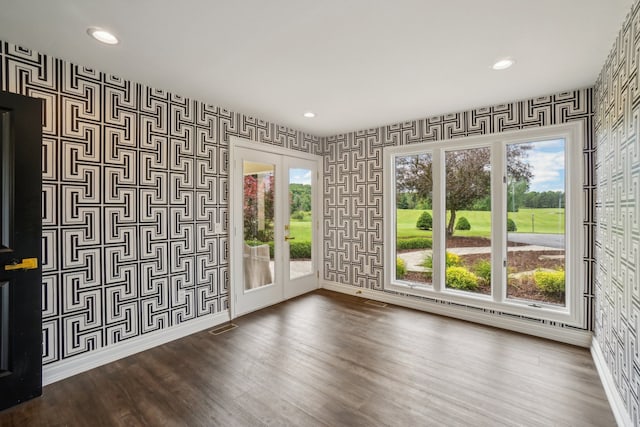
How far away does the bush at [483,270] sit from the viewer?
3496mm

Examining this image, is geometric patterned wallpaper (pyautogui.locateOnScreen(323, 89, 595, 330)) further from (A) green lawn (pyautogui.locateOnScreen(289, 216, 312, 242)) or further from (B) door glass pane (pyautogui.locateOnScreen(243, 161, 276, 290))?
(B) door glass pane (pyautogui.locateOnScreen(243, 161, 276, 290))

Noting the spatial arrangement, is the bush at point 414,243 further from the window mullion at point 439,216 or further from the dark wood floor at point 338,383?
the dark wood floor at point 338,383

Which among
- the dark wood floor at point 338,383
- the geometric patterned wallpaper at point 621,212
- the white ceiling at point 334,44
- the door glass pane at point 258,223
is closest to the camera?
the geometric patterned wallpaper at point 621,212

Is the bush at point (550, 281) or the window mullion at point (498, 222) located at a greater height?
the window mullion at point (498, 222)

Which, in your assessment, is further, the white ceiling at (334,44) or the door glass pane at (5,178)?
the door glass pane at (5,178)

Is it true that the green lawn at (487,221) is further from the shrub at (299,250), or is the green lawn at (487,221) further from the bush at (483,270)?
the shrub at (299,250)

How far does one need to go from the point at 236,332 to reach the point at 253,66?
8.50ft

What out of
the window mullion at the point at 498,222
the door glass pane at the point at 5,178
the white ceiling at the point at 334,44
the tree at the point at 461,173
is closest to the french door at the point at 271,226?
the white ceiling at the point at 334,44

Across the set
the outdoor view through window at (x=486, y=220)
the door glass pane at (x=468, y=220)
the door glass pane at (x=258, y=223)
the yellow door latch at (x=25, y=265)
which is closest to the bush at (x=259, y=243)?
the door glass pane at (x=258, y=223)

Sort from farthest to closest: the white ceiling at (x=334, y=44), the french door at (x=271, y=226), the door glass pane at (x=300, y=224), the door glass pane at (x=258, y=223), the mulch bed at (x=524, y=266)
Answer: the door glass pane at (x=300, y=224) < the door glass pane at (x=258, y=223) < the french door at (x=271, y=226) < the mulch bed at (x=524, y=266) < the white ceiling at (x=334, y=44)

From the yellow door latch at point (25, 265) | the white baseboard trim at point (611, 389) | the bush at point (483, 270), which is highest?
the yellow door latch at point (25, 265)

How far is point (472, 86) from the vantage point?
2.80m

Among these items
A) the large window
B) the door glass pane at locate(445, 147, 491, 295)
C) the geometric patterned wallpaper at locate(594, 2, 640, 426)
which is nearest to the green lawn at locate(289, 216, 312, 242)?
the large window

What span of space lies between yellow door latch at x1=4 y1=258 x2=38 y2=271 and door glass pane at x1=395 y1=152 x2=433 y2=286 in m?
3.74
